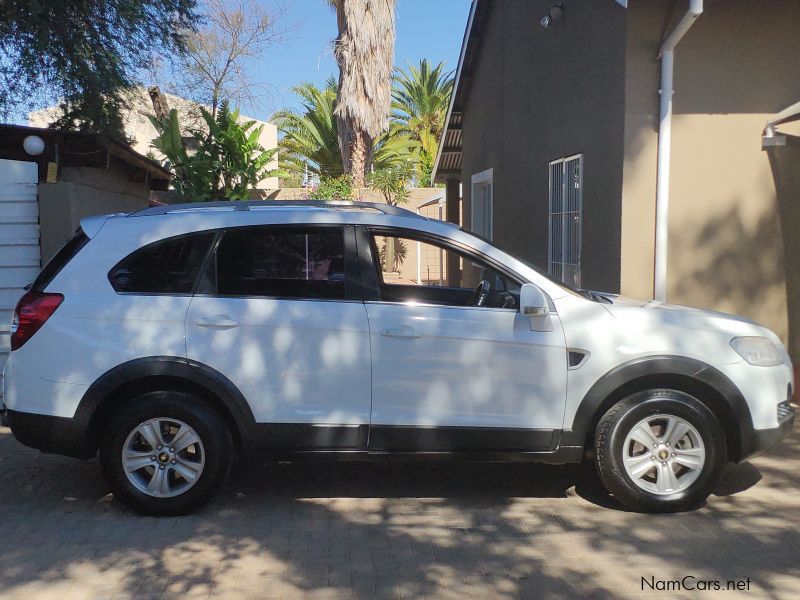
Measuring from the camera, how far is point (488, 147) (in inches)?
525

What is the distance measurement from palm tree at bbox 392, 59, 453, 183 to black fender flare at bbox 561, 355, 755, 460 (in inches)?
1065

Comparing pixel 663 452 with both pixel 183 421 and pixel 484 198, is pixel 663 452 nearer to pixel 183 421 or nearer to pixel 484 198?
pixel 183 421

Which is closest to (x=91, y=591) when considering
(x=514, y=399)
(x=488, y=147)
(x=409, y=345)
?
(x=409, y=345)

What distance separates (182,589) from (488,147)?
1044 centimetres

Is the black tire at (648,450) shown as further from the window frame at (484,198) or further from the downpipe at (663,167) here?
the window frame at (484,198)

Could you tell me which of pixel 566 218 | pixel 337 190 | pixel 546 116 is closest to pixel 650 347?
pixel 566 218

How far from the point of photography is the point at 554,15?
30.6 ft

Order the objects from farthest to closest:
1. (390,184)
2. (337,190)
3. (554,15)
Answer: (390,184) < (337,190) < (554,15)

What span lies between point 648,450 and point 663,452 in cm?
9

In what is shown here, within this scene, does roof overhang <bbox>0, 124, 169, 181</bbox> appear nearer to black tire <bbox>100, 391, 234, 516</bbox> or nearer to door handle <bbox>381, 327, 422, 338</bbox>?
black tire <bbox>100, 391, 234, 516</bbox>

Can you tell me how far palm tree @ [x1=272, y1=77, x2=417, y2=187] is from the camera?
2672 centimetres

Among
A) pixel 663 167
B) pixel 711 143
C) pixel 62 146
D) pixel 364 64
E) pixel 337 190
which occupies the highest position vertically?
pixel 364 64

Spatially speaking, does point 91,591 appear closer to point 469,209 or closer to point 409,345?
point 409,345

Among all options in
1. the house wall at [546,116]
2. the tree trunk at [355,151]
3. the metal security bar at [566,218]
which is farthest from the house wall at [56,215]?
the tree trunk at [355,151]
